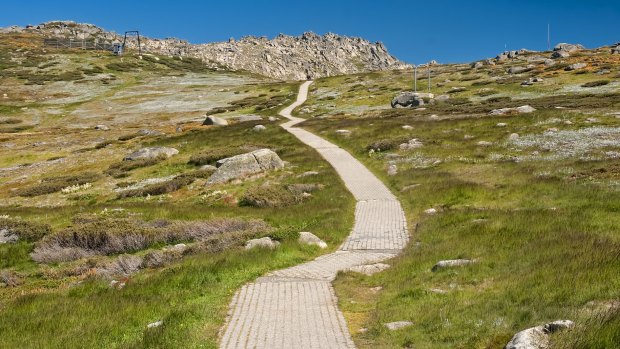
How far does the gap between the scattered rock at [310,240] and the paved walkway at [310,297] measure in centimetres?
86

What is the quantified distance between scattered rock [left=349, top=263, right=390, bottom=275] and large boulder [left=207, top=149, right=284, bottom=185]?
23.3 m

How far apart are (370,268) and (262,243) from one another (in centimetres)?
450

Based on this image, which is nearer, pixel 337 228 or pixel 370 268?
pixel 370 268

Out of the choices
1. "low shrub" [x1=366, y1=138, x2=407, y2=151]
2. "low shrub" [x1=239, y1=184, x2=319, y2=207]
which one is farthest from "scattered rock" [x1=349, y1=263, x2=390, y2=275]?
"low shrub" [x1=366, y1=138, x2=407, y2=151]

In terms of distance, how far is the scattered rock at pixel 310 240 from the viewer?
1861 cm

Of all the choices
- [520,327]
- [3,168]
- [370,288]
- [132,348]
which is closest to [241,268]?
[370,288]

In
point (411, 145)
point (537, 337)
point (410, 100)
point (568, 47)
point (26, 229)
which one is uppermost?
point (568, 47)

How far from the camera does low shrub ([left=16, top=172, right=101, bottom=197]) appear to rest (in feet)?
135

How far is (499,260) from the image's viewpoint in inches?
532

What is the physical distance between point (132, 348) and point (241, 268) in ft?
21.2

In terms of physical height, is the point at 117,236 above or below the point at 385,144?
below

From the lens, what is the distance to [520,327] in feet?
27.6

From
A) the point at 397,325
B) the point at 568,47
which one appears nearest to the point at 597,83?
the point at 397,325

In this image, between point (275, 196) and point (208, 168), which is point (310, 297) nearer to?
point (275, 196)
